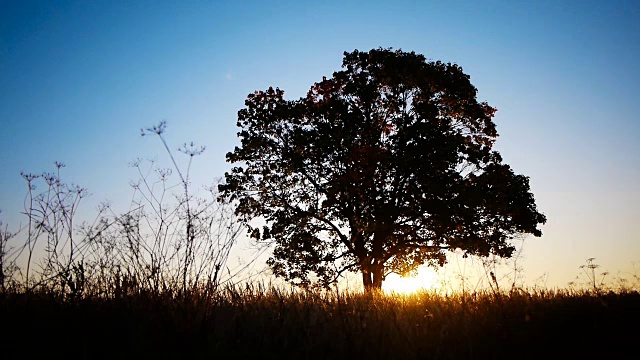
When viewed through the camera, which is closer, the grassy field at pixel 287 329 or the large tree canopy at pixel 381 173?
the grassy field at pixel 287 329

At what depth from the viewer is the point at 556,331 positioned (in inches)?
164

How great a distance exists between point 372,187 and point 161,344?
13089mm

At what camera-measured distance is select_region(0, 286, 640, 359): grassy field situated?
2.99m

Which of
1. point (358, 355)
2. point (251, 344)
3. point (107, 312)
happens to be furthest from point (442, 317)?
point (107, 312)

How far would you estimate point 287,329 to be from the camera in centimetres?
371

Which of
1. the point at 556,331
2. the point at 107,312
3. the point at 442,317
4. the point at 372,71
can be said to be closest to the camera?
the point at 107,312

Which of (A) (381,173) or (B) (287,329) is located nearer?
(B) (287,329)

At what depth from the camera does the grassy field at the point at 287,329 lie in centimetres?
299

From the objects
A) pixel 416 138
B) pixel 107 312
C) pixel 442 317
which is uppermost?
pixel 416 138

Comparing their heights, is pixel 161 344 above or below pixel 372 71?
below

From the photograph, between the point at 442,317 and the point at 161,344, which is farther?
the point at 442,317

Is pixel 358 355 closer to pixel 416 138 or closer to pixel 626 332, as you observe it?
pixel 626 332

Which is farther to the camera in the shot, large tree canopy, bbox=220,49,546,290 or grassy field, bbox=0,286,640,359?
large tree canopy, bbox=220,49,546,290

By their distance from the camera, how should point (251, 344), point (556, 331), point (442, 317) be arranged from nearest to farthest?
1. point (251, 344)
2. point (556, 331)
3. point (442, 317)
